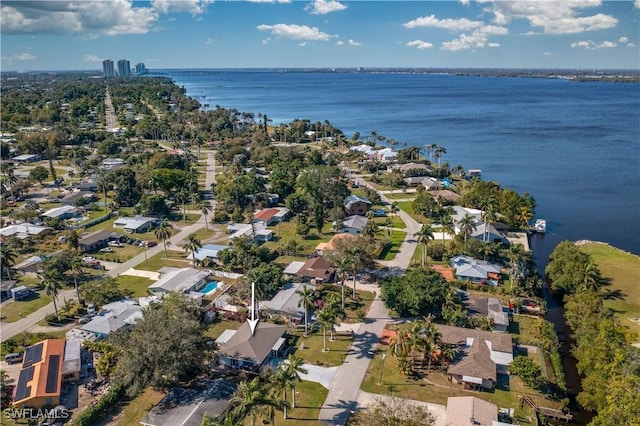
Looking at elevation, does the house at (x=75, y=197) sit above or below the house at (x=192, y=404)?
above

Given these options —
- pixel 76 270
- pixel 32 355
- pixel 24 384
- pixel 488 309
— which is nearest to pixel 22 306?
pixel 76 270

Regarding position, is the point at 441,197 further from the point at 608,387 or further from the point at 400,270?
the point at 608,387

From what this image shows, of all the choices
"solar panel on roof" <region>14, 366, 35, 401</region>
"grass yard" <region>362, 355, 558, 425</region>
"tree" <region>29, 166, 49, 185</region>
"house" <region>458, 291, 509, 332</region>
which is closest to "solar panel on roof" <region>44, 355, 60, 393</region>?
"solar panel on roof" <region>14, 366, 35, 401</region>

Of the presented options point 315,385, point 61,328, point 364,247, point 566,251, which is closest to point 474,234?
point 566,251

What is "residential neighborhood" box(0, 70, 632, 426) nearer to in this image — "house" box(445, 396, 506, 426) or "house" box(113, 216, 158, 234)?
"house" box(445, 396, 506, 426)

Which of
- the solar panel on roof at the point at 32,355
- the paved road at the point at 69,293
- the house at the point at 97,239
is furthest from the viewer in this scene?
the house at the point at 97,239

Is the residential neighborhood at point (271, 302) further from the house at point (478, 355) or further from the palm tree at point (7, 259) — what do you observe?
the palm tree at point (7, 259)

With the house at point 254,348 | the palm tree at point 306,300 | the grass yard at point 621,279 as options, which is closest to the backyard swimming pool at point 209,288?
the house at point 254,348
